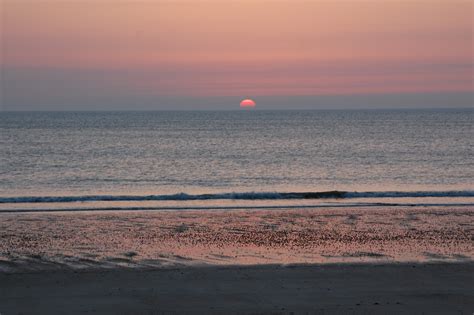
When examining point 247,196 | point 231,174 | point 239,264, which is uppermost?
point 239,264

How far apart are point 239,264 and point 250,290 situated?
87.2 inches

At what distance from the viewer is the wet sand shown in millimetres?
10312

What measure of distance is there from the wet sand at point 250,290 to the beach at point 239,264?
2cm

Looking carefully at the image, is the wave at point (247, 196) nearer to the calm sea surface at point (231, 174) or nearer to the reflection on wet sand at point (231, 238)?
the calm sea surface at point (231, 174)

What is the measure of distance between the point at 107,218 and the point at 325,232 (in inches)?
316

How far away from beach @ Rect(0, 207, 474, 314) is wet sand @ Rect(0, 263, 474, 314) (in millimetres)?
20

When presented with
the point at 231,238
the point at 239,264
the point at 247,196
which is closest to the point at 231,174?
A: the point at 247,196

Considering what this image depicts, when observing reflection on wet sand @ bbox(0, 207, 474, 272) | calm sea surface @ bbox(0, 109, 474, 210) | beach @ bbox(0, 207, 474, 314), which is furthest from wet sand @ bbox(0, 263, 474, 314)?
calm sea surface @ bbox(0, 109, 474, 210)

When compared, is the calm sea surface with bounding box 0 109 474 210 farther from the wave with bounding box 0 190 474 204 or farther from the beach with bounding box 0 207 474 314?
the beach with bounding box 0 207 474 314

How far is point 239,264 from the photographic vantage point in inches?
534

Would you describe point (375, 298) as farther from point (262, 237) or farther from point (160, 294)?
point (262, 237)

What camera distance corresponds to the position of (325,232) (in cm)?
1783

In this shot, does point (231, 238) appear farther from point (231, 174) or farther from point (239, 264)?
point (231, 174)

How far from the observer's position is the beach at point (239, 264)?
10.7m
